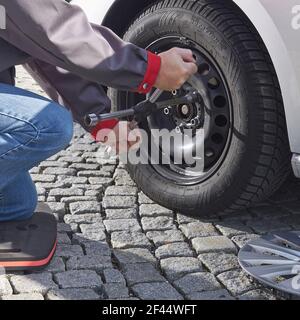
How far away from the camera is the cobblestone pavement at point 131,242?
2586 millimetres

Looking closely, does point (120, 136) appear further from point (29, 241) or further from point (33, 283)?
point (33, 283)

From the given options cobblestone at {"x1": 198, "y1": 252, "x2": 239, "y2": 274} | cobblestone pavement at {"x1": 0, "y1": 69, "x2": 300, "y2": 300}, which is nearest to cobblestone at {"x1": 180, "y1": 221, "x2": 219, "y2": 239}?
cobblestone pavement at {"x1": 0, "y1": 69, "x2": 300, "y2": 300}

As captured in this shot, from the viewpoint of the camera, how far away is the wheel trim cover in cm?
260

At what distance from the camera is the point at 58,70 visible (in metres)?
2.91

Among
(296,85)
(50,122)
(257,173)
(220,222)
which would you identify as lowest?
(220,222)

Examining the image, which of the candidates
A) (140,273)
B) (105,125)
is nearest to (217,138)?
(105,125)

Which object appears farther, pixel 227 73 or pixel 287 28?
pixel 227 73

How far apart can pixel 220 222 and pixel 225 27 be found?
89cm

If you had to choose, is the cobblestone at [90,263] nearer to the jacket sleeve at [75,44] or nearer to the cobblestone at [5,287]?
the cobblestone at [5,287]

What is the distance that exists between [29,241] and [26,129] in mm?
501
